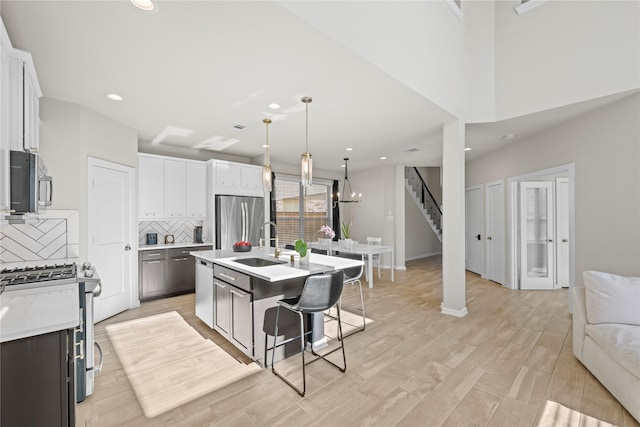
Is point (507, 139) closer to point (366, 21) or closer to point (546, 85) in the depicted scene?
point (546, 85)

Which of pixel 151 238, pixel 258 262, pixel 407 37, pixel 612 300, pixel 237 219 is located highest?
pixel 407 37

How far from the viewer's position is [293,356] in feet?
9.15

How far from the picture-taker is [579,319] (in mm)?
2656

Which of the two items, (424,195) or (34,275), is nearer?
(34,275)

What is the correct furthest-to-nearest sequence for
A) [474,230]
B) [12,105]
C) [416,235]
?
[416,235] < [474,230] < [12,105]

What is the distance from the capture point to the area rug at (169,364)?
220 centimetres

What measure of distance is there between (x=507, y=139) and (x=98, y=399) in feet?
20.4

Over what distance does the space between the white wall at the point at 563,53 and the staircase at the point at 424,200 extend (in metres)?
4.98

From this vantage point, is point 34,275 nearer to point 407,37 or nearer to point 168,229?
point 168,229

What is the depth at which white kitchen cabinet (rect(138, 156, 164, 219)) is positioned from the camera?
15.1 ft

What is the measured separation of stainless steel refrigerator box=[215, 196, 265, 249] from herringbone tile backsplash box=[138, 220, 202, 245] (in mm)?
654

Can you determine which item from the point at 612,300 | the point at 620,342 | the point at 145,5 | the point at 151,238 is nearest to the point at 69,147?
the point at 151,238

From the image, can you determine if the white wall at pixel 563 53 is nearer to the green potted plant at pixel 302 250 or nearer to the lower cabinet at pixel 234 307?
the green potted plant at pixel 302 250

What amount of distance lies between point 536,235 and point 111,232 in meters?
7.00
